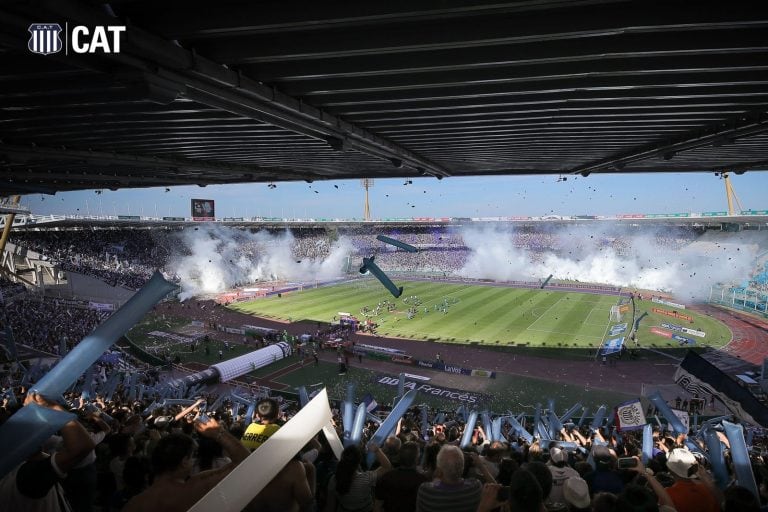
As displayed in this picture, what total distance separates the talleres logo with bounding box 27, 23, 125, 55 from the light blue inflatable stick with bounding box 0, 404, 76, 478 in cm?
324

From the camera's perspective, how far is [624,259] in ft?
228

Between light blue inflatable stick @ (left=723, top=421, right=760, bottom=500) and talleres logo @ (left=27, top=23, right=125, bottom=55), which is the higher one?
talleres logo @ (left=27, top=23, right=125, bottom=55)

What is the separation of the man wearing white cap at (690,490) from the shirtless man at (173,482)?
3.52m

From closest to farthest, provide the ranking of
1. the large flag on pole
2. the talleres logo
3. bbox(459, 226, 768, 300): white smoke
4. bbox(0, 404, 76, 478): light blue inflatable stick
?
bbox(0, 404, 76, 478): light blue inflatable stick
the talleres logo
the large flag on pole
bbox(459, 226, 768, 300): white smoke

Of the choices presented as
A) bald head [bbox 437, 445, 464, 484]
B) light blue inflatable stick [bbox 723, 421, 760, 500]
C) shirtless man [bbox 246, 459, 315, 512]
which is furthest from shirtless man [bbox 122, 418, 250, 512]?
light blue inflatable stick [bbox 723, 421, 760, 500]

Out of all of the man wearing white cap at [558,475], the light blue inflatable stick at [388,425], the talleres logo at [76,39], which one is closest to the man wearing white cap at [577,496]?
the man wearing white cap at [558,475]

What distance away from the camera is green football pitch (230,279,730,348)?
33.4 metres

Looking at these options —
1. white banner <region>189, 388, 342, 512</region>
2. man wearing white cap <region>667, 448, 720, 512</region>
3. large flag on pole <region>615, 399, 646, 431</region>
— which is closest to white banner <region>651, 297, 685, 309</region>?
large flag on pole <region>615, 399, 646, 431</region>

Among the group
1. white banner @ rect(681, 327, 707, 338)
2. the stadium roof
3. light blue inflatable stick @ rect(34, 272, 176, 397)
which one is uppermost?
the stadium roof

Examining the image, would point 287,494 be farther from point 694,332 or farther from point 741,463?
point 694,332

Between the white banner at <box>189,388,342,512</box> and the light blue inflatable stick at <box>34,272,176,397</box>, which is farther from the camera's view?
the light blue inflatable stick at <box>34,272,176,397</box>

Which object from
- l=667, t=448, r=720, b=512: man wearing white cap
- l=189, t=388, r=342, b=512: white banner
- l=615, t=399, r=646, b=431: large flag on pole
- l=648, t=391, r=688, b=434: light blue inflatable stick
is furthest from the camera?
l=615, t=399, r=646, b=431: large flag on pole

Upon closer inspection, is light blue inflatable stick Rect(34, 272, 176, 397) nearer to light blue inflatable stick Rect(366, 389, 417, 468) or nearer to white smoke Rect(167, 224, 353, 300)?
light blue inflatable stick Rect(366, 389, 417, 468)

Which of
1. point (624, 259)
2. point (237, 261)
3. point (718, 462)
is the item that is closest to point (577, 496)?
point (718, 462)
